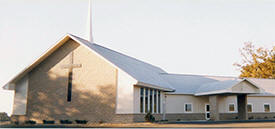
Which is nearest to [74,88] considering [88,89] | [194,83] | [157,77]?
[88,89]

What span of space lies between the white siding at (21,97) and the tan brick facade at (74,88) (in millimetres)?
448

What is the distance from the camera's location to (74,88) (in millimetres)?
26625

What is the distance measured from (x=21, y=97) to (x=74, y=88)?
17.1 feet

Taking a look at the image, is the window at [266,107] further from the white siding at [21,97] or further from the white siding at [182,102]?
the white siding at [21,97]

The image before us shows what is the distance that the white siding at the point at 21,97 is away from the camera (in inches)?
1098

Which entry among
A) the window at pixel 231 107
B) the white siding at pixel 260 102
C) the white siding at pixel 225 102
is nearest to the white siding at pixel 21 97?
the white siding at pixel 225 102

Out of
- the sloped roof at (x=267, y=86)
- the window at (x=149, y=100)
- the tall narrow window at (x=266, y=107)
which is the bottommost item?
the tall narrow window at (x=266, y=107)

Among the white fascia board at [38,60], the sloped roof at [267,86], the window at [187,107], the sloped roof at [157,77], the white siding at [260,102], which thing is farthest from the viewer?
the sloped roof at [267,86]

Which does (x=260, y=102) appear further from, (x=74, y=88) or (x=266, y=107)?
(x=74, y=88)

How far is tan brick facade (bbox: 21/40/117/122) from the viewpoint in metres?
25.3

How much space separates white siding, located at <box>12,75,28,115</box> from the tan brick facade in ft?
1.47

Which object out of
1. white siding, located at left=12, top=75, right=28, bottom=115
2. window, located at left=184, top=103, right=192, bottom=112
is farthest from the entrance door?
white siding, located at left=12, top=75, right=28, bottom=115

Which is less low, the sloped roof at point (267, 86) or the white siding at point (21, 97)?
the sloped roof at point (267, 86)

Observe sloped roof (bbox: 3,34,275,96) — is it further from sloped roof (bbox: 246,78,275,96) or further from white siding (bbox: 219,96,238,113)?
white siding (bbox: 219,96,238,113)
